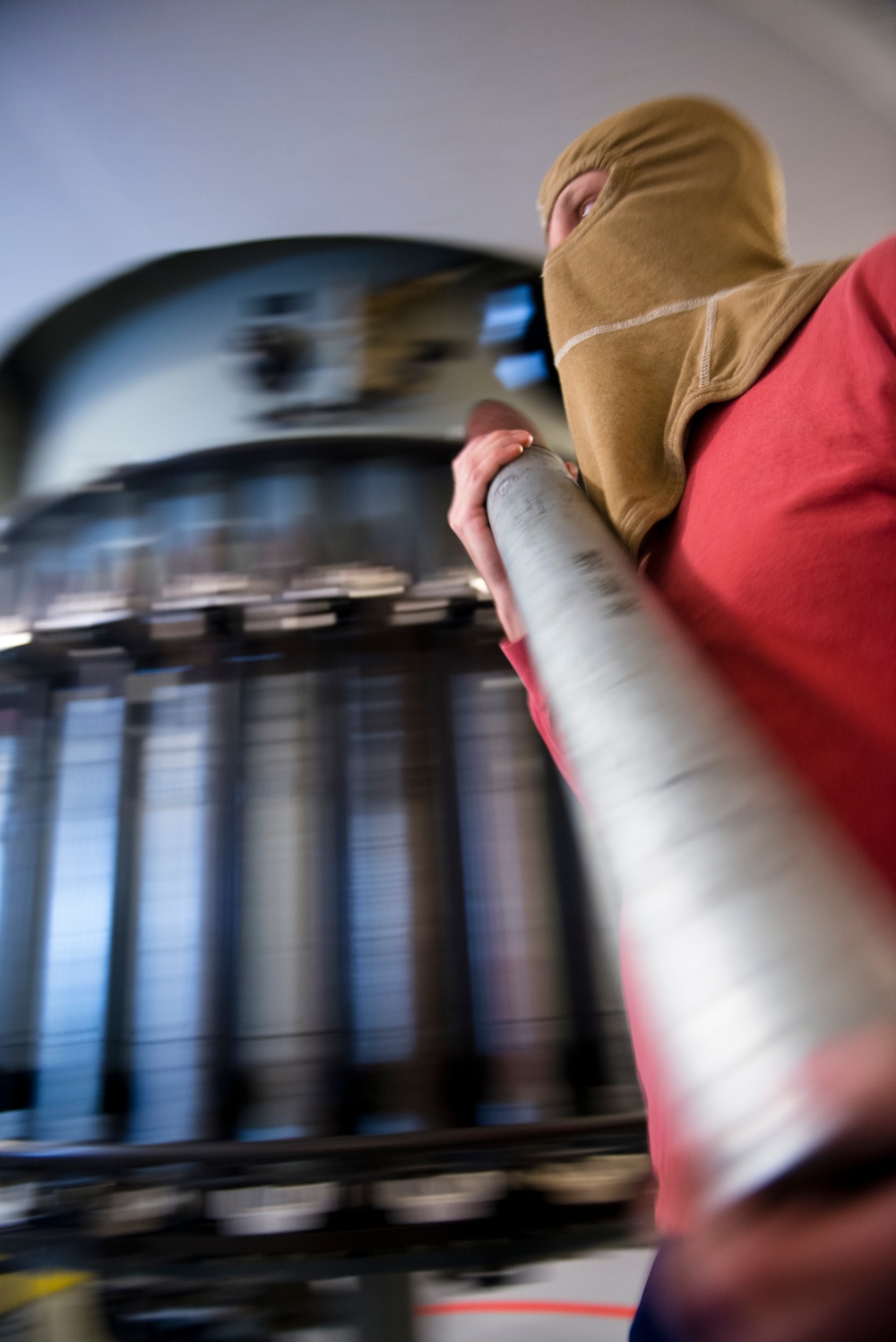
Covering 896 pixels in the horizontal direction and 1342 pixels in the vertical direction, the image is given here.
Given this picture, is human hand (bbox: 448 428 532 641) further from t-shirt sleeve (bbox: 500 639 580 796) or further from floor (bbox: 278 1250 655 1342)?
floor (bbox: 278 1250 655 1342)

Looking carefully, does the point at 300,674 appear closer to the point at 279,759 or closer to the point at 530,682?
the point at 279,759

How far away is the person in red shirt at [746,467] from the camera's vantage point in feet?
1.25

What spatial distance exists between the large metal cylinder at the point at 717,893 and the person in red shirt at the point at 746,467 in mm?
13

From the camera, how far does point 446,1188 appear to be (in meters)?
2.00

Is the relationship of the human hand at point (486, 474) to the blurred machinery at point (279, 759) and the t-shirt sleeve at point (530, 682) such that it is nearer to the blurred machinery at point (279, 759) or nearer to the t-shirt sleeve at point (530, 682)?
the t-shirt sleeve at point (530, 682)

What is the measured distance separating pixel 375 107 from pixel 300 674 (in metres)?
1.79

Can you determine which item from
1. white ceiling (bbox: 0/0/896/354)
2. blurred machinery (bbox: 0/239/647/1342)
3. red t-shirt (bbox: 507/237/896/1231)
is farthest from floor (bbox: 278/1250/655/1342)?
white ceiling (bbox: 0/0/896/354)

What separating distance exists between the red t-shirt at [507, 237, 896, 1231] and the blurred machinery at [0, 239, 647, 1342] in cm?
194

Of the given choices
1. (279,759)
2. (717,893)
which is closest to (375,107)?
(279,759)

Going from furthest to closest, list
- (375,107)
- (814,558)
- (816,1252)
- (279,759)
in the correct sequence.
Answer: (279,759)
(375,107)
(814,558)
(816,1252)

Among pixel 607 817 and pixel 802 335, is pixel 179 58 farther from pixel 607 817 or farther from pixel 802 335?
pixel 607 817

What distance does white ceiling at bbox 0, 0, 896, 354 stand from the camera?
1.87 meters

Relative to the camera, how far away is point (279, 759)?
9.52ft

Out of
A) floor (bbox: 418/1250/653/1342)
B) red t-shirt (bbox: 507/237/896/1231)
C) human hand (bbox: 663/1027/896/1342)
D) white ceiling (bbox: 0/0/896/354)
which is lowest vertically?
floor (bbox: 418/1250/653/1342)
